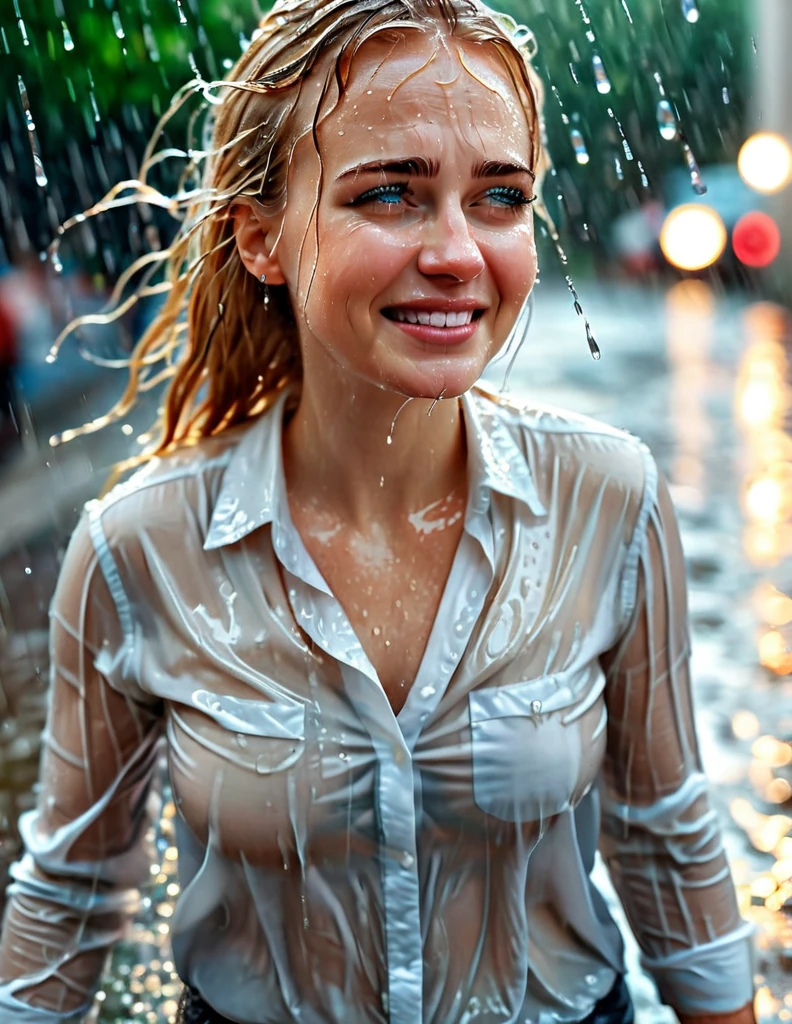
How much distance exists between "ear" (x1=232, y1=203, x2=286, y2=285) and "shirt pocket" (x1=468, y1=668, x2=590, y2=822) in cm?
64

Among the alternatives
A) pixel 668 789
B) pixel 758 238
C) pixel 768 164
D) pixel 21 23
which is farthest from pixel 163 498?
pixel 768 164

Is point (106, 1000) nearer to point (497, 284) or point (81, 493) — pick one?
point (497, 284)

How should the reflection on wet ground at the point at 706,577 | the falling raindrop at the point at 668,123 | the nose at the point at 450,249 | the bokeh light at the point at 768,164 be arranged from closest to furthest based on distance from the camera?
the nose at the point at 450,249, the falling raindrop at the point at 668,123, the reflection on wet ground at the point at 706,577, the bokeh light at the point at 768,164

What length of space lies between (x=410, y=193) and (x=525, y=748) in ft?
2.31

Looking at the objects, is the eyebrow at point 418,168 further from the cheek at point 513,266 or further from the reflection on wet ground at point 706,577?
the reflection on wet ground at point 706,577

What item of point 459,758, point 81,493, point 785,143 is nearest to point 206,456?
point 459,758

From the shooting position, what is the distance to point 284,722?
167 cm

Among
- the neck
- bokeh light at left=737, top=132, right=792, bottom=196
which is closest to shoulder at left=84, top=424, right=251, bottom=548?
the neck

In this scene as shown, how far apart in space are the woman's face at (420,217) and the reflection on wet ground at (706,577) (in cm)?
167

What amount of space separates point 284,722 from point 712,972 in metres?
0.70

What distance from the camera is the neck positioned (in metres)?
1.82

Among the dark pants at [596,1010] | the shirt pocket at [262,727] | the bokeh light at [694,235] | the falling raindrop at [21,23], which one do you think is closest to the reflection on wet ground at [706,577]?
the dark pants at [596,1010]

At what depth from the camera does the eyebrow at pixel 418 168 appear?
1547 millimetres

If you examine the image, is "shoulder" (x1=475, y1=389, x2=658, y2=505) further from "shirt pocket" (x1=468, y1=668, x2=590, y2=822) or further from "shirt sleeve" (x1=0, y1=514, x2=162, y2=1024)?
"shirt sleeve" (x1=0, y1=514, x2=162, y2=1024)
